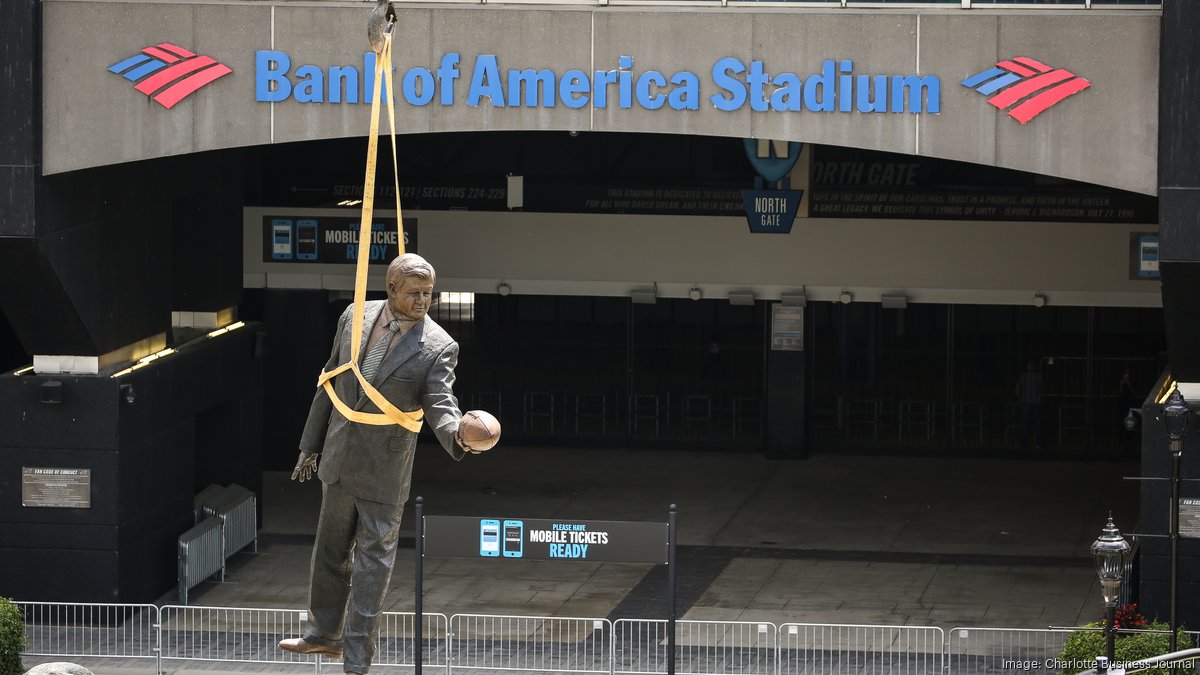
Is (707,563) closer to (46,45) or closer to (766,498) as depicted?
(766,498)

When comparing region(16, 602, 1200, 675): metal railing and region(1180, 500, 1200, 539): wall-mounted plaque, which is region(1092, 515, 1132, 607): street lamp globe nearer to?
region(16, 602, 1200, 675): metal railing

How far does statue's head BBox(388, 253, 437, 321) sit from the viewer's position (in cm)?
1129

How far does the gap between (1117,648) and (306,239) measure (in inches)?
648

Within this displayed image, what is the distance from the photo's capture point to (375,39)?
1096 cm

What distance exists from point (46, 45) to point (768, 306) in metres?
15.9

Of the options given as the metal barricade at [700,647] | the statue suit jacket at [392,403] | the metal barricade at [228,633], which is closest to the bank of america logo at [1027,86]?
the metal barricade at [700,647]

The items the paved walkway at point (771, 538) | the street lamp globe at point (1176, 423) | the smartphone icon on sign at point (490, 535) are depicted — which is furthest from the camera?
the paved walkway at point (771, 538)

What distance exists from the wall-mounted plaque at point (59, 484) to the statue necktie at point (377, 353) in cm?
1470

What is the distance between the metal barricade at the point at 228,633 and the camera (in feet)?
79.4

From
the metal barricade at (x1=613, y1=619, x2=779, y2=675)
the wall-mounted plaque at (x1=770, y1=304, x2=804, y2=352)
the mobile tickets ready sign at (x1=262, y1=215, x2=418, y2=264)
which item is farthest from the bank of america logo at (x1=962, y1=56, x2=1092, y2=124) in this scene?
the wall-mounted plaque at (x1=770, y1=304, x2=804, y2=352)

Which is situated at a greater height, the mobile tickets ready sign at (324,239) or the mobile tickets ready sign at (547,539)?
the mobile tickets ready sign at (324,239)

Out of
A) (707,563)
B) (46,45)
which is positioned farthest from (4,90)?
(707,563)

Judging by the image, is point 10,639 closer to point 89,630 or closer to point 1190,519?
point 89,630

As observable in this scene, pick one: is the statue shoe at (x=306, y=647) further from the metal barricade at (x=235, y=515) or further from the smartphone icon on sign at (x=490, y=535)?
the metal barricade at (x=235, y=515)
